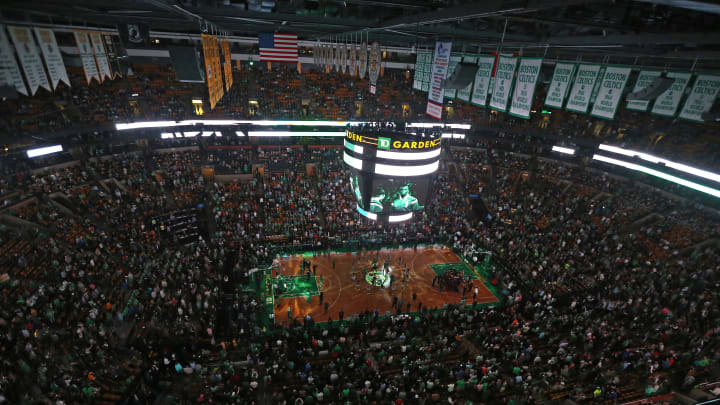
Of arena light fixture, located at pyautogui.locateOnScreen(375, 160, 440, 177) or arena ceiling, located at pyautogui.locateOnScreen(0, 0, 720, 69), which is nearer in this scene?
arena ceiling, located at pyautogui.locateOnScreen(0, 0, 720, 69)

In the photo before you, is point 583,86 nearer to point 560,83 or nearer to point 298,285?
point 560,83

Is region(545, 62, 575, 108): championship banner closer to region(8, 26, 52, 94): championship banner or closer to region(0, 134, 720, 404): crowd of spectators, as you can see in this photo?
region(0, 134, 720, 404): crowd of spectators

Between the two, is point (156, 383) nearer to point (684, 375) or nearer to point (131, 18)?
point (131, 18)

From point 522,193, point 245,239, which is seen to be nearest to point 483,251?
point 522,193

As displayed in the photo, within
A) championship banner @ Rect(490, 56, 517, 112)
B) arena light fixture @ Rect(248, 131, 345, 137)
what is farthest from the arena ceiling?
arena light fixture @ Rect(248, 131, 345, 137)

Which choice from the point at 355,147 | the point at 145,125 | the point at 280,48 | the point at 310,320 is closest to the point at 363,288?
the point at 310,320

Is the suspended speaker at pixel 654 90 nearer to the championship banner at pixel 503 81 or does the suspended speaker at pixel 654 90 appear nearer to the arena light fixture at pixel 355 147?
the championship banner at pixel 503 81

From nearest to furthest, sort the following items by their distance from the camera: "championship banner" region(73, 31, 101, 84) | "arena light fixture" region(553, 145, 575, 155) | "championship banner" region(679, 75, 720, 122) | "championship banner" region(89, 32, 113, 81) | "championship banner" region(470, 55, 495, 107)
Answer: "championship banner" region(679, 75, 720, 122), "championship banner" region(470, 55, 495, 107), "championship banner" region(73, 31, 101, 84), "championship banner" region(89, 32, 113, 81), "arena light fixture" region(553, 145, 575, 155)
